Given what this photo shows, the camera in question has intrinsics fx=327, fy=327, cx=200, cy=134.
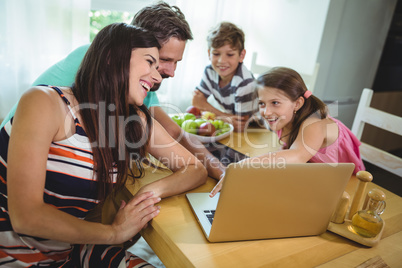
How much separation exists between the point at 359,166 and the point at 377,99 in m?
2.34

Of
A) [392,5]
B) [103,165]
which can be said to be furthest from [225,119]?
[392,5]

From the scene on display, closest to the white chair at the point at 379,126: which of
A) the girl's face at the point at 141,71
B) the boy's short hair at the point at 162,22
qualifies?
the boy's short hair at the point at 162,22

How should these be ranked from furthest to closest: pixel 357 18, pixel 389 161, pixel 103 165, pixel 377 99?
1. pixel 377 99
2. pixel 357 18
3. pixel 389 161
4. pixel 103 165

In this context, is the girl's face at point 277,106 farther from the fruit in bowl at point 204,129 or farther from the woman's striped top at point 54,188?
the woman's striped top at point 54,188

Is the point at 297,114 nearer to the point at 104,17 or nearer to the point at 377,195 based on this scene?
the point at 377,195

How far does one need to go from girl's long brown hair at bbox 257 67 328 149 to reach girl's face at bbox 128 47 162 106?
20.0 inches

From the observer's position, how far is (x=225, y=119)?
1693 mm

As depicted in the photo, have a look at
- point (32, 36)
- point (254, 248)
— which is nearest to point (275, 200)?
point (254, 248)

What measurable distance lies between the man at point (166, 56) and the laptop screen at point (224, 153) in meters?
0.04

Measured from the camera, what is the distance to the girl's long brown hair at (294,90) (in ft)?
4.22

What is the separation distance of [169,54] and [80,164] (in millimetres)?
571

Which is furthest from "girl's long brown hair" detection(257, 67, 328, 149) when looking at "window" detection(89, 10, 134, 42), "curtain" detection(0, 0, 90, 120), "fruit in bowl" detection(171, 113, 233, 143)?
"window" detection(89, 10, 134, 42)

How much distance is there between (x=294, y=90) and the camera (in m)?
1.29

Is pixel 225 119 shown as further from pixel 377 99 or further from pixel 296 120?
pixel 377 99
